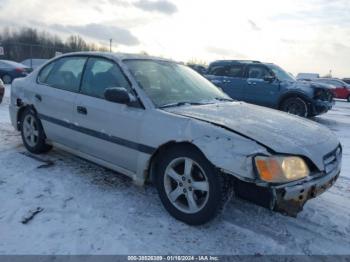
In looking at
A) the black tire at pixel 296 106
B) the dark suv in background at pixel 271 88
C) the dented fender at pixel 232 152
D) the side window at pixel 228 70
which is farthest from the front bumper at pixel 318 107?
the dented fender at pixel 232 152

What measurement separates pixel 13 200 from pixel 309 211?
3.04 metres

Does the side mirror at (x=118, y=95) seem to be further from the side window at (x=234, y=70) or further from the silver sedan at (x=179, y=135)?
the side window at (x=234, y=70)

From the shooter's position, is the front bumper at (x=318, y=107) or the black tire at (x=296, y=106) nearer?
the front bumper at (x=318, y=107)

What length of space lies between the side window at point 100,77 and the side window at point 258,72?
765cm

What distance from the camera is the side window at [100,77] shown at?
3994 millimetres

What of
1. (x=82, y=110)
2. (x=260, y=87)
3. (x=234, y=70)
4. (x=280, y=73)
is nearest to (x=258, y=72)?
(x=260, y=87)

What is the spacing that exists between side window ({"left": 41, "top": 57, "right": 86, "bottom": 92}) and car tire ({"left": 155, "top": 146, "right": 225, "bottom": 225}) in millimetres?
1682

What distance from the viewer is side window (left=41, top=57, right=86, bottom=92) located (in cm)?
450

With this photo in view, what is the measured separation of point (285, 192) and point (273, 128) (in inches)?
26.8

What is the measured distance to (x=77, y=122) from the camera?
4.29 metres

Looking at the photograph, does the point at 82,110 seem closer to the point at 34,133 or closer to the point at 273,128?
the point at 34,133

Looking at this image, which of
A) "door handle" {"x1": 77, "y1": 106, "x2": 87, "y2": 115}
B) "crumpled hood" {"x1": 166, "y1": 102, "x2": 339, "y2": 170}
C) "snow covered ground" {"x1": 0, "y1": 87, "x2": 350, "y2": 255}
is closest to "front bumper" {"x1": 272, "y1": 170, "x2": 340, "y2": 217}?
"crumpled hood" {"x1": 166, "y1": 102, "x2": 339, "y2": 170}

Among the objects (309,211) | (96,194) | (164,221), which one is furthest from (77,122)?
(309,211)

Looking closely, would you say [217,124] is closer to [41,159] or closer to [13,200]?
[13,200]
